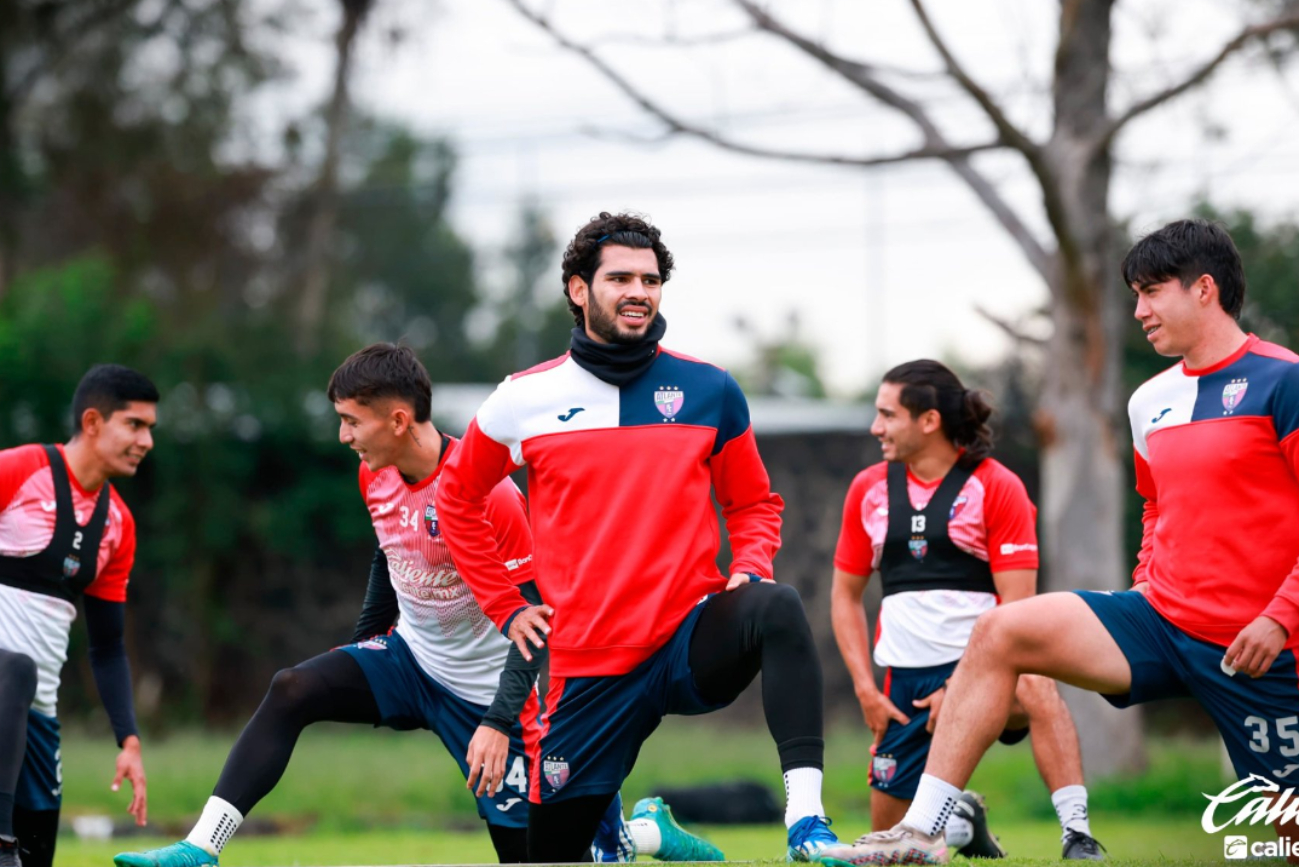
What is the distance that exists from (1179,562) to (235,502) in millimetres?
12176

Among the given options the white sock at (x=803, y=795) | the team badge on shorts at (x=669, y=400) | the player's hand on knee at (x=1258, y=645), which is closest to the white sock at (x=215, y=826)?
the white sock at (x=803, y=795)

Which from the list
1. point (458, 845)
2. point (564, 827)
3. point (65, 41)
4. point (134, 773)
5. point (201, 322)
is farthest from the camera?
point (65, 41)

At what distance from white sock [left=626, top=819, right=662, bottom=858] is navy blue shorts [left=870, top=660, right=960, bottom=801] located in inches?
39.6

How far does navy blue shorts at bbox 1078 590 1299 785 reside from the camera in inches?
180

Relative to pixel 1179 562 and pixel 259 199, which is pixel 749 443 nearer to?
pixel 1179 562

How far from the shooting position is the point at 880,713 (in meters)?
6.39

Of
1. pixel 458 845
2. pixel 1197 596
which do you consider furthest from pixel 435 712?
pixel 458 845

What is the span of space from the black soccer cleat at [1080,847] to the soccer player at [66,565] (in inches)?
147

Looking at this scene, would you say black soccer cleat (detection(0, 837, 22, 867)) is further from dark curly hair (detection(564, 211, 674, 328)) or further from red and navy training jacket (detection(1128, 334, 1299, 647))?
red and navy training jacket (detection(1128, 334, 1299, 647))

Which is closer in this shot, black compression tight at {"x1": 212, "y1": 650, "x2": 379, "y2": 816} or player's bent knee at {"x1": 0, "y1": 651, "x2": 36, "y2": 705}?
black compression tight at {"x1": 212, "y1": 650, "x2": 379, "y2": 816}

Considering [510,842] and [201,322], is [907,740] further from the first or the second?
[201,322]

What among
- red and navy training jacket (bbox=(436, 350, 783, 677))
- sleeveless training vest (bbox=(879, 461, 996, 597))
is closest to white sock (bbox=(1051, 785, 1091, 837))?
sleeveless training vest (bbox=(879, 461, 996, 597))

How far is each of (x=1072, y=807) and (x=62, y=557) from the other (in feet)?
14.2

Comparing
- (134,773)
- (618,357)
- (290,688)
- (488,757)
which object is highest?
(618,357)
